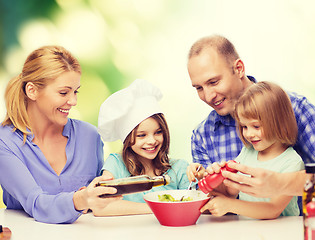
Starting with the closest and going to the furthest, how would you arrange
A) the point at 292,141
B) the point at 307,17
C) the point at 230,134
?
1. the point at 292,141
2. the point at 230,134
3. the point at 307,17

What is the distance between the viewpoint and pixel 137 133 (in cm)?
198

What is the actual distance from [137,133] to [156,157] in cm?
18

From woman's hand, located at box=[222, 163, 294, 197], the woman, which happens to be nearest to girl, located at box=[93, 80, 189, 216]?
the woman

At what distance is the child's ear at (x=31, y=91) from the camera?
6.61ft

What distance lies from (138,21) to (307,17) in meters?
1.35

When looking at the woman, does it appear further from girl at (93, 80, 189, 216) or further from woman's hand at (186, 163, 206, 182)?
woman's hand at (186, 163, 206, 182)

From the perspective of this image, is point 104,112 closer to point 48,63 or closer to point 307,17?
point 48,63

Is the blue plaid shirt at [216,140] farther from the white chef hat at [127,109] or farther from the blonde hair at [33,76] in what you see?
the blonde hair at [33,76]

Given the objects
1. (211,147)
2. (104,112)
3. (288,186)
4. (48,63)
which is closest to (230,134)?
(211,147)

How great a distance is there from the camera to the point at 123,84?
3.71 metres

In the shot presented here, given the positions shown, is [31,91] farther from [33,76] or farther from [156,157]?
[156,157]

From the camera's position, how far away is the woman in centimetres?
187

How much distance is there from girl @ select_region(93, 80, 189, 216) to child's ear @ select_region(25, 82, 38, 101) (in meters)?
0.32

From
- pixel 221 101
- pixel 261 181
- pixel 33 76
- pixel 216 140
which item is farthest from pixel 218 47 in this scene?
pixel 261 181
